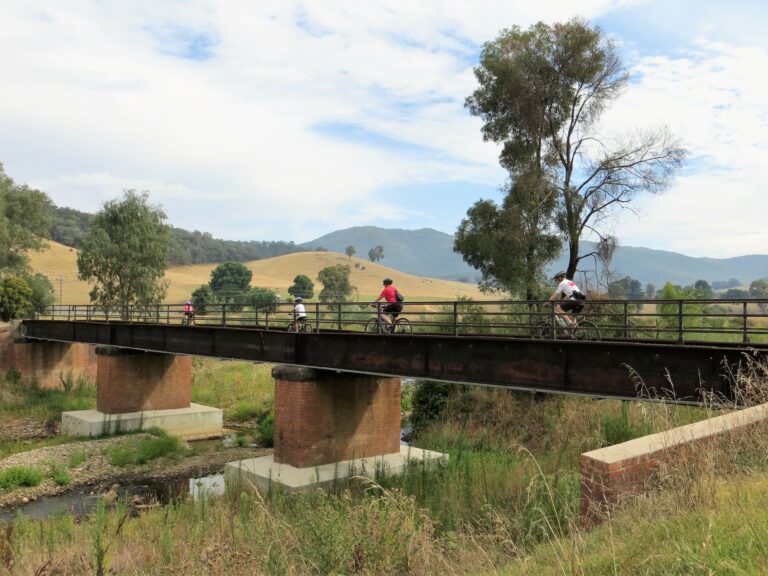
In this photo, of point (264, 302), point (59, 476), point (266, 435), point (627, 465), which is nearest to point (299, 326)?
point (264, 302)

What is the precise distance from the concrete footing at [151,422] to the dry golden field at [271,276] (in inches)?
2285

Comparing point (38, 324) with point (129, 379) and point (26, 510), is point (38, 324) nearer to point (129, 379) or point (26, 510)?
point (129, 379)

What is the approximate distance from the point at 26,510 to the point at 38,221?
43250mm

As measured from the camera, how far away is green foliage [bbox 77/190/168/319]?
176 ft

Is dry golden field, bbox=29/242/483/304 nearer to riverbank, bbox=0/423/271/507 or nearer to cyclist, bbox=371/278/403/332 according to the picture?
riverbank, bbox=0/423/271/507

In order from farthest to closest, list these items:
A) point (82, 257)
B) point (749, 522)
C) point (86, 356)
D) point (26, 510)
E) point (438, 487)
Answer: point (82, 257) → point (86, 356) → point (26, 510) → point (438, 487) → point (749, 522)

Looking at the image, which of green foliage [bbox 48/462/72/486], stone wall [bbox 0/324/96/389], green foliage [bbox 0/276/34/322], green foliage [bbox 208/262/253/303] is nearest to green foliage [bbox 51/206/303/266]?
green foliage [bbox 208/262/253/303]

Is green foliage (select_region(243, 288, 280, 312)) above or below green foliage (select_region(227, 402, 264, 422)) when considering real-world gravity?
above

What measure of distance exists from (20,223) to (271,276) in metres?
104

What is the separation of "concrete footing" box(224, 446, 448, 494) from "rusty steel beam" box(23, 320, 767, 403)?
3059 mm

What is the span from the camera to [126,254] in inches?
2114

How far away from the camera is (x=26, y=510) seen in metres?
17.9

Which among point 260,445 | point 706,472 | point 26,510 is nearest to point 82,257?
point 260,445

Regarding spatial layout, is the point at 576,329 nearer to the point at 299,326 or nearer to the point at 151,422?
the point at 299,326
